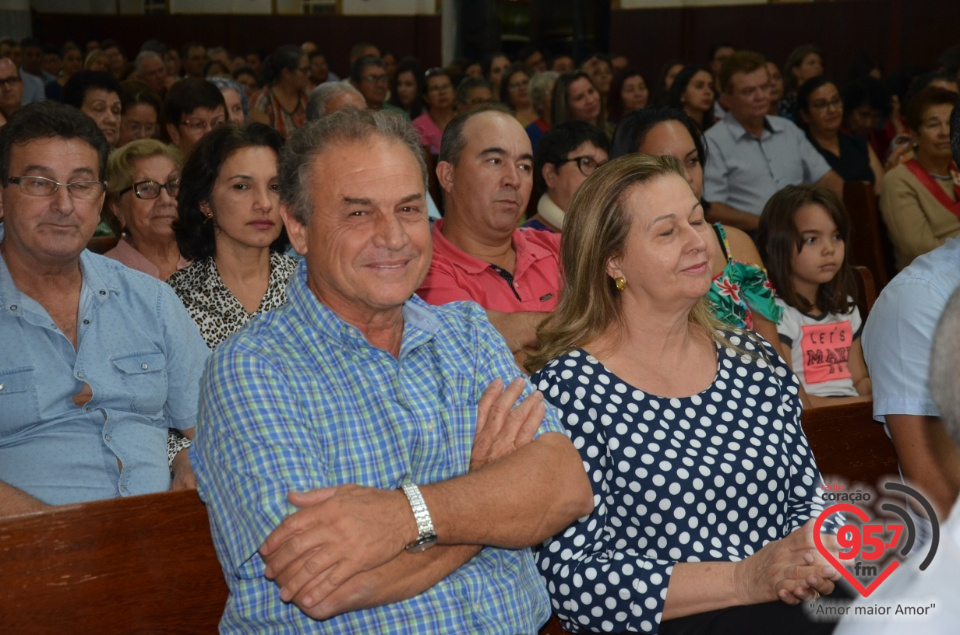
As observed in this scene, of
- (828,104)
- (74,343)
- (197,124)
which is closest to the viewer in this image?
(74,343)

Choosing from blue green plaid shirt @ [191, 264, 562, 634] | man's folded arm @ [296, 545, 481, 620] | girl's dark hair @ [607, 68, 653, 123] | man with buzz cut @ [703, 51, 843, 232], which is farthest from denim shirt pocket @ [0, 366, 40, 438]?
girl's dark hair @ [607, 68, 653, 123]

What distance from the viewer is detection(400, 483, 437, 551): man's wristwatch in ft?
5.40

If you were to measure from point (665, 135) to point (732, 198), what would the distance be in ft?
7.45

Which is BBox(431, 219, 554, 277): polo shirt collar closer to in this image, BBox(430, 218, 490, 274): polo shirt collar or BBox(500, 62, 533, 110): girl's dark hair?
BBox(430, 218, 490, 274): polo shirt collar

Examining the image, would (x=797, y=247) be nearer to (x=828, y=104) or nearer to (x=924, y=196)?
(x=924, y=196)

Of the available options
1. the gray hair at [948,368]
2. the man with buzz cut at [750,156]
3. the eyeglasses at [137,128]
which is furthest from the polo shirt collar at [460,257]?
the eyeglasses at [137,128]

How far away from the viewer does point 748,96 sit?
18.7 feet

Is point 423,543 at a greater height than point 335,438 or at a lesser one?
lesser

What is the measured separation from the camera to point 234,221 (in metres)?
3.09

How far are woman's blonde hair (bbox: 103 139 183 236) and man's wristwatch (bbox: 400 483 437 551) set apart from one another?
2325mm

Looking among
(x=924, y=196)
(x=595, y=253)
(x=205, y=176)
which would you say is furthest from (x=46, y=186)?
(x=924, y=196)

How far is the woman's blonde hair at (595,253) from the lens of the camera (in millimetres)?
2240

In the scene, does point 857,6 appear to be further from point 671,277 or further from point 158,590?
point 158,590

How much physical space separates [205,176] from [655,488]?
1.78 m
